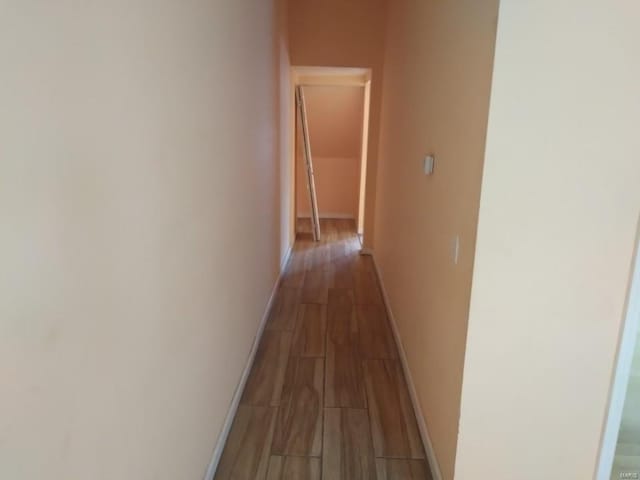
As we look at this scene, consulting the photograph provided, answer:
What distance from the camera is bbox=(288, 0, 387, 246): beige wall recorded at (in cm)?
462

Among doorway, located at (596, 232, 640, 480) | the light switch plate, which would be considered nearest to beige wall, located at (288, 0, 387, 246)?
the light switch plate

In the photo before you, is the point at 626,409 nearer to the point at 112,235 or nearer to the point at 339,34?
the point at 112,235

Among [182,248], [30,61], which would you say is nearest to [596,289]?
[182,248]

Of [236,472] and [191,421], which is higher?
[191,421]

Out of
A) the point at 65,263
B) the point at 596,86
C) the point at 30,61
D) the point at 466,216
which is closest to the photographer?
the point at 30,61

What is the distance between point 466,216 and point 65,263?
1.32 meters

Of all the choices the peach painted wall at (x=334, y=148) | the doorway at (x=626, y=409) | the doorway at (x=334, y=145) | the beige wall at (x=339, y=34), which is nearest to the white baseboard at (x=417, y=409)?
the doorway at (x=626, y=409)

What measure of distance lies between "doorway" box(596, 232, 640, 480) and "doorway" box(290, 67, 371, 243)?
385cm

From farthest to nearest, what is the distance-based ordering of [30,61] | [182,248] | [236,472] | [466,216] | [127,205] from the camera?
[236,472] → [466,216] → [182,248] → [127,205] → [30,61]

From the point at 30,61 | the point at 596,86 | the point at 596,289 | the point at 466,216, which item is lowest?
the point at 596,289

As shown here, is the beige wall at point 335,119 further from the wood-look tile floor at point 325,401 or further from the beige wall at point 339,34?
the wood-look tile floor at point 325,401

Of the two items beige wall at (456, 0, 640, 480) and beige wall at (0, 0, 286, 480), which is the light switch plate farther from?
beige wall at (0, 0, 286, 480)

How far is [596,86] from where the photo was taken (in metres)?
1.45

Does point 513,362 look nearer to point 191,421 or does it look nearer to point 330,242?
point 191,421
